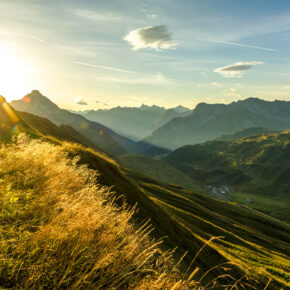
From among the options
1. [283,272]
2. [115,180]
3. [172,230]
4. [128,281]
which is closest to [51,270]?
[128,281]

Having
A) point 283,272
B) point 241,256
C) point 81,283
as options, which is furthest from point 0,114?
point 283,272

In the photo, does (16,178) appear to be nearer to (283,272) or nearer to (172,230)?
(172,230)

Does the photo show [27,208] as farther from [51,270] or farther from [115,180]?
[115,180]

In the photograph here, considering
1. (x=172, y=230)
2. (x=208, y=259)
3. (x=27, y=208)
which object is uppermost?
(x=27, y=208)

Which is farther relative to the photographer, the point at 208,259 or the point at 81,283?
the point at 208,259

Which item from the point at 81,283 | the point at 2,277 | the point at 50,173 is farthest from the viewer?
the point at 50,173

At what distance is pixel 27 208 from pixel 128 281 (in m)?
3.33

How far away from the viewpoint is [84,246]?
17.7 ft

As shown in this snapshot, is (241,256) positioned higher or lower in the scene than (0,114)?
lower

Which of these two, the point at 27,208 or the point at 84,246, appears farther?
the point at 27,208

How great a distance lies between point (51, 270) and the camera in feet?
15.2

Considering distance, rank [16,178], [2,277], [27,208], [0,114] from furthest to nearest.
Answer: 1. [0,114]
2. [16,178]
3. [27,208]
4. [2,277]

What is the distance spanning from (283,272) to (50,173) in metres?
33.4

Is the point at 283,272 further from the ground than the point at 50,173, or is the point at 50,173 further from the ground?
the point at 50,173
